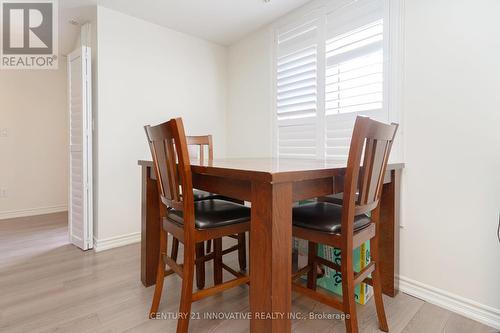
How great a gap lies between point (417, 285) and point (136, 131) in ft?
8.74

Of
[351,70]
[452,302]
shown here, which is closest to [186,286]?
[452,302]

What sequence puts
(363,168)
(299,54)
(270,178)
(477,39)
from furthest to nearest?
1. (299,54)
2. (477,39)
3. (363,168)
4. (270,178)

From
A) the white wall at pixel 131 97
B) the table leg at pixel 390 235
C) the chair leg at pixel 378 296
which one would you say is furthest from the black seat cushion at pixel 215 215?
the white wall at pixel 131 97

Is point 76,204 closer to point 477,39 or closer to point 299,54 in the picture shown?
point 299,54

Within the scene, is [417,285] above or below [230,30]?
below

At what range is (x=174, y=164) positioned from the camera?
47.3 inches

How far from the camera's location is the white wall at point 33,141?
142 inches

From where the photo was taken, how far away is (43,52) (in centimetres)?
339

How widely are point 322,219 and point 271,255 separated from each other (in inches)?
16.8

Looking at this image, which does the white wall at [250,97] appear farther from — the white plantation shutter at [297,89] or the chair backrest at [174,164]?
the chair backrest at [174,164]

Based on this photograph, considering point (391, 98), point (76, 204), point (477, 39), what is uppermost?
point (477, 39)

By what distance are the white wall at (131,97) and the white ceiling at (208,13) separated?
0.43ft

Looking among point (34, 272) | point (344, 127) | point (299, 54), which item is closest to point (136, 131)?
point (34, 272)

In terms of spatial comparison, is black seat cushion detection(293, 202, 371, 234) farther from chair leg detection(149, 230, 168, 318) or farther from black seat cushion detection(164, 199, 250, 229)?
chair leg detection(149, 230, 168, 318)
